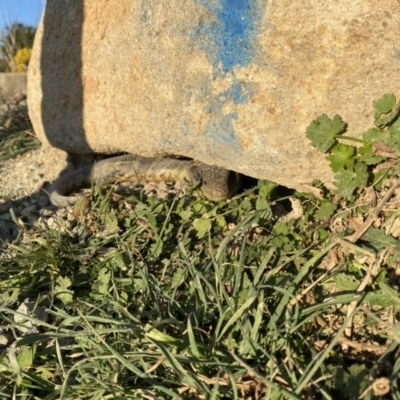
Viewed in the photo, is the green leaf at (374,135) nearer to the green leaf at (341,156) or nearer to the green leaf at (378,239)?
the green leaf at (341,156)

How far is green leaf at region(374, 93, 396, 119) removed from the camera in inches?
118

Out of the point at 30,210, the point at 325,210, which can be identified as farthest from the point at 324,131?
the point at 30,210

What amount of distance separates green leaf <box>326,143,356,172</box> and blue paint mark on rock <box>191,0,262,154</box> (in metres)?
0.59

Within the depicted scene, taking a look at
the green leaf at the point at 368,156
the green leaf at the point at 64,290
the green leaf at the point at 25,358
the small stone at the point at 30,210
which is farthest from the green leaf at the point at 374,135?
the small stone at the point at 30,210

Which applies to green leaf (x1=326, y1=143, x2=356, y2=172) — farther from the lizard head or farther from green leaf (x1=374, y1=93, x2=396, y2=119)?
the lizard head

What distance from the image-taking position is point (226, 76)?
11.2 ft

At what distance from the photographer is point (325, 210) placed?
10.5 ft

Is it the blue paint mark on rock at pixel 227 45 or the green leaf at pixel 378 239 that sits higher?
the blue paint mark on rock at pixel 227 45

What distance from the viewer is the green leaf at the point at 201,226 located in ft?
11.5

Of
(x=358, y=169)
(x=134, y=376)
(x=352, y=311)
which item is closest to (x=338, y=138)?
(x=358, y=169)

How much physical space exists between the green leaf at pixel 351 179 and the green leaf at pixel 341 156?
36 mm

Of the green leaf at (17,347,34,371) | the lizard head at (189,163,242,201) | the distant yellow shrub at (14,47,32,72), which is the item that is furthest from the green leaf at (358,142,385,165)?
the distant yellow shrub at (14,47,32,72)

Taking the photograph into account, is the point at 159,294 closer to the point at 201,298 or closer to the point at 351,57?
the point at 201,298

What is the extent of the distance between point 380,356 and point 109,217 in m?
2.06
